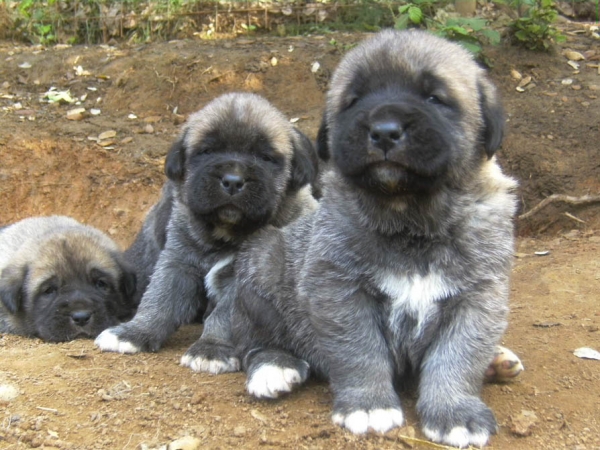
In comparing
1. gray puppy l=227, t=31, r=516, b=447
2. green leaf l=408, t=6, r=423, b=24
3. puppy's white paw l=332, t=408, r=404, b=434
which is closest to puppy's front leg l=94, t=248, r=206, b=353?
gray puppy l=227, t=31, r=516, b=447

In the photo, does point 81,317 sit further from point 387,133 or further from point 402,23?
point 402,23

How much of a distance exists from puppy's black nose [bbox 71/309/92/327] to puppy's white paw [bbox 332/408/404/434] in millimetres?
2643

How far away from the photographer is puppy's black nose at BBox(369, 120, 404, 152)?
3.21m

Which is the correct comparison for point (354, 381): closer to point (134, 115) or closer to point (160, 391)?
point (160, 391)

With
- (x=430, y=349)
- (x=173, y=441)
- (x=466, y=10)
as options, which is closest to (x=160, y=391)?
(x=173, y=441)

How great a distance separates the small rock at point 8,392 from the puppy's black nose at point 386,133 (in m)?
2.16

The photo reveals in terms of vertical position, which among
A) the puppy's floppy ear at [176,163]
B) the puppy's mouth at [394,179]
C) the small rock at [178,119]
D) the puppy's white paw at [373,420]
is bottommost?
the small rock at [178,119]

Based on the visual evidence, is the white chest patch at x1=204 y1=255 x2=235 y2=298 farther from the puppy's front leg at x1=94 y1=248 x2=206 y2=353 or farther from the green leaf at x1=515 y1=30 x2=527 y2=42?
the green leaf at x1=515 y1=30 x2=527 y2=42

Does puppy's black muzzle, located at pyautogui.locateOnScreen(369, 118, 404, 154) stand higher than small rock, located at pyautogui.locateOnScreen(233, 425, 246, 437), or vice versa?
puppy's black muzzle, located at pyautogui.locateOnScreen(369, 118, 404, 154)

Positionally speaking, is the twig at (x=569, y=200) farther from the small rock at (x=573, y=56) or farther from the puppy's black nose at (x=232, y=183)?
the puppy's black nose at (x=232, y=183)

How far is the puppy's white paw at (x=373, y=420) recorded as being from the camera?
329 cm

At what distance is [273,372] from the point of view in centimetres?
384

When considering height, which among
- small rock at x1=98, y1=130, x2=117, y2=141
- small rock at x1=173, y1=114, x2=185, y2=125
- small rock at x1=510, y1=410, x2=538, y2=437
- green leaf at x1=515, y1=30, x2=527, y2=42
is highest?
small rock at x1=510, y1=410, x2=538, y2=437

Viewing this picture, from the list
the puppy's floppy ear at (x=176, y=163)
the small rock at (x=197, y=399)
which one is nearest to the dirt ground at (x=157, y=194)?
the small rock at (x=197, y=399)
